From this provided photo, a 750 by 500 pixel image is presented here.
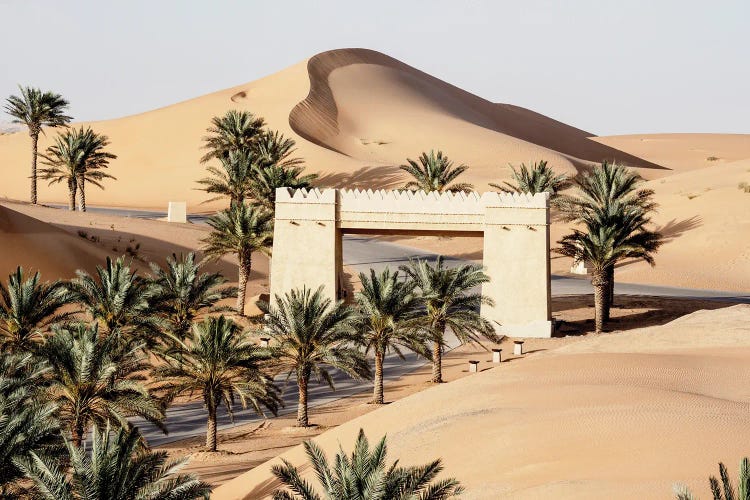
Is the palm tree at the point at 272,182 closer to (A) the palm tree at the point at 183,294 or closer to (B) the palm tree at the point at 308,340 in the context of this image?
(A) the palm tree at the point at 183,294

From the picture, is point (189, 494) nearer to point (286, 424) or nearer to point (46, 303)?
point (286, 424)

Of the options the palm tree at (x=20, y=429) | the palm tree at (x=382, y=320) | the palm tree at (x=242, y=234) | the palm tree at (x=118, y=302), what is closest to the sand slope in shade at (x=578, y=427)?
the palm tree at (x=20, y=429)

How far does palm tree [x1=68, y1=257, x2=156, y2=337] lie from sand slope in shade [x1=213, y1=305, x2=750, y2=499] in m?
9.68

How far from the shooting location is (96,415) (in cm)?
1978

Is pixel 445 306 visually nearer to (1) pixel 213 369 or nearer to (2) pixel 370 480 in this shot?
(1) pixel 213 369

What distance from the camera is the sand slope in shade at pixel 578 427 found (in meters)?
12.9

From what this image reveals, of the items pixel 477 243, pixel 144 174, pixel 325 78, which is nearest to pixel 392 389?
pixel 477 243

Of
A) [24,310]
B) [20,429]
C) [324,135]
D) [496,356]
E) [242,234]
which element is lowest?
[496,356]

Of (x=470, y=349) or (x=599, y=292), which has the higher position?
(x=599, y=292)

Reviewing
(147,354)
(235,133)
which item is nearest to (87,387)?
(147,354)

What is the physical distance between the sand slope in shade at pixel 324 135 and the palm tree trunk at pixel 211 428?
2135 inches

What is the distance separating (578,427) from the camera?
580 inches

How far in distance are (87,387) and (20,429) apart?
4670 mm

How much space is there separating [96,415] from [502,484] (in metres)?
10.0
